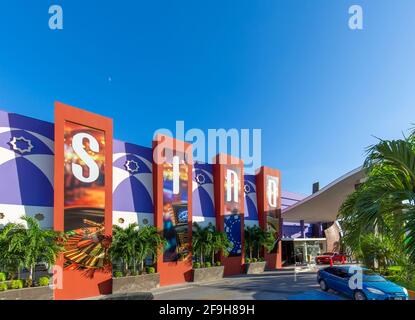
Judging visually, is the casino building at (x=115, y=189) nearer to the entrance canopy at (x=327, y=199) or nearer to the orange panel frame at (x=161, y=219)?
the orange panel frame at (x=161, y=219)

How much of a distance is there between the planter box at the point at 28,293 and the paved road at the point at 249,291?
223 inches

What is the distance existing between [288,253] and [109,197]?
83.5 ft

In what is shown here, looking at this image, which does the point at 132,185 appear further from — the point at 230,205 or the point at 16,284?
the point at 230,205

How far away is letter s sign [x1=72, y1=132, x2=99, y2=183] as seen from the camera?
18859 mm

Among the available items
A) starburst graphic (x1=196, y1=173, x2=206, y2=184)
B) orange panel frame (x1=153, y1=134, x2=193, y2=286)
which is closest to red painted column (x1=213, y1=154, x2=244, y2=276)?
starburst graphic (x1=196, y1=173, x2=206, y2=184)

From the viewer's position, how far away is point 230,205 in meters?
30.3

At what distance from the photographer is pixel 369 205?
5418 mm

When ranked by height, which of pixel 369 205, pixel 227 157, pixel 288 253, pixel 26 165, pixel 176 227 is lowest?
pixel 288 253

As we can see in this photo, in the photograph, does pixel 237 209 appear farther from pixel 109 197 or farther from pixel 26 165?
pixel 26 165

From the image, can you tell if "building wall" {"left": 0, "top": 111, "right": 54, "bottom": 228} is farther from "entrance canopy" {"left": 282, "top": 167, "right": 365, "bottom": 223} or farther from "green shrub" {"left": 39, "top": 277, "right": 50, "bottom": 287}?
"entrance canopy" {"left": 282, "top": 167, "right": 365, "bottom": 223}

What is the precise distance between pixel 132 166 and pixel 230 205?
10.9 m

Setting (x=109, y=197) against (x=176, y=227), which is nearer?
(x=109, y=197)

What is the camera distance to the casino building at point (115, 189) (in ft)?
56.7
